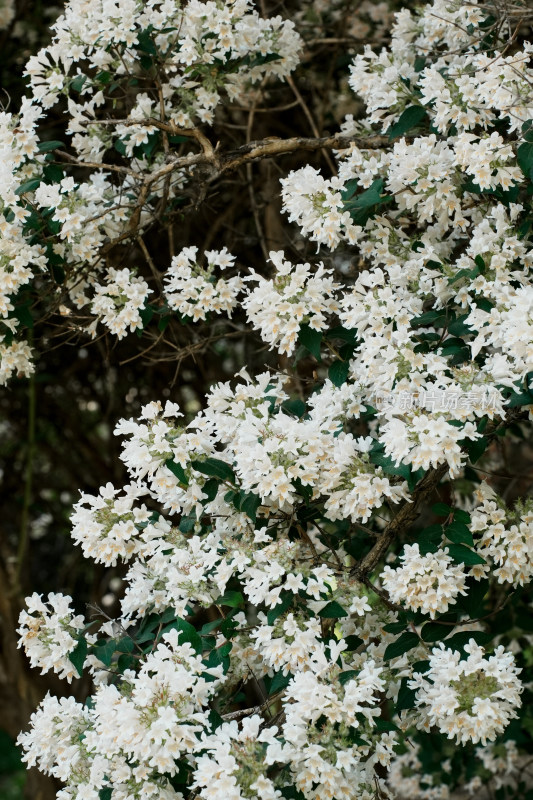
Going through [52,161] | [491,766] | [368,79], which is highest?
[52,161]

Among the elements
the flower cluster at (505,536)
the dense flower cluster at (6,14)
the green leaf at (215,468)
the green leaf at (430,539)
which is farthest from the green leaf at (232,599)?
the dense flower cluster at (6,14)

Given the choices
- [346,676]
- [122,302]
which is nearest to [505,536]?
[346,676]

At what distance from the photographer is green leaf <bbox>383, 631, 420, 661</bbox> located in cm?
192

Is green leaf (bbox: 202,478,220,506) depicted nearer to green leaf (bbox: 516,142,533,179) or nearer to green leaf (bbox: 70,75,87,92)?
green leaf (bbox: 516,142,533,179)

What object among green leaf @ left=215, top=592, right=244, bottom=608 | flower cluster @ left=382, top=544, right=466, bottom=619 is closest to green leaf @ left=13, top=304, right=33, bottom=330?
green leaf @ left=215, top=592, right=244, bottom=608

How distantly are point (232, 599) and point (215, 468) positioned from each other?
0.86 feet

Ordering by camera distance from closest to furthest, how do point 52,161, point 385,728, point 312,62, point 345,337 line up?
1. point 385,728
2. point 345,337
3. point 52,161
4. point 312,62

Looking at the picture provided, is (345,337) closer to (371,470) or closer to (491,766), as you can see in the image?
(371,470)

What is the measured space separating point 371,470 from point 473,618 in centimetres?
42

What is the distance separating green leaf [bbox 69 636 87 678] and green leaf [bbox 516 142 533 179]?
4.36 feet

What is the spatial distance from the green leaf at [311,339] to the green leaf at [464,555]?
0.49 meters

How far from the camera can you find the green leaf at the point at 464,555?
1790 mm

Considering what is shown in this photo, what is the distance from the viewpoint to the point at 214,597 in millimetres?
1951

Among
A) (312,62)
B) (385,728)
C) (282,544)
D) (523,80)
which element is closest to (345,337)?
(282,544)
